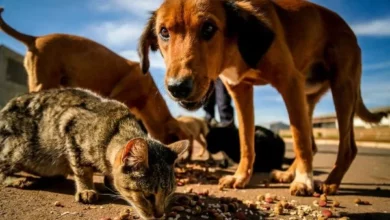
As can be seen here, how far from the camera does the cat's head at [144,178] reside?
246 centimetres

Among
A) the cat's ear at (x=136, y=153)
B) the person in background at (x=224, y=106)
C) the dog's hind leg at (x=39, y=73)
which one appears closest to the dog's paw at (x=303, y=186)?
the cat's ear at (x=136, y=153)

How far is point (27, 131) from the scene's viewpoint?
3387 millimetres

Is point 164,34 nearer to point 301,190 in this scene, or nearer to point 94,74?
point 301,190

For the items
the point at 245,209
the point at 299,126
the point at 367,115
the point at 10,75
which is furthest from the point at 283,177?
the point at 10,75

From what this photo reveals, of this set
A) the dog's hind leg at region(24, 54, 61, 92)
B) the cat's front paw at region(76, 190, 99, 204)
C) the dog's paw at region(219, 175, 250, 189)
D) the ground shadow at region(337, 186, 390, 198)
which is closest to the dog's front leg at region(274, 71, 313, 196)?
the ground shadow at region(337, 186, 390, 198)

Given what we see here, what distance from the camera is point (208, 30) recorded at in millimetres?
3135

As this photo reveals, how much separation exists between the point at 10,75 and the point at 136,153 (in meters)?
11.0

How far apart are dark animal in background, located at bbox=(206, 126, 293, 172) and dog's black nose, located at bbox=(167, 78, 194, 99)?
353cm

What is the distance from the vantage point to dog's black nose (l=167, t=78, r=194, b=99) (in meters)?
2.66

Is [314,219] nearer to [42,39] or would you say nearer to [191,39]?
[191,39]

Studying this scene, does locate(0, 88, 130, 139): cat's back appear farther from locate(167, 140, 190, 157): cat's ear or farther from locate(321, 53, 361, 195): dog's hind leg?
locate(321, 53, 361, 195): dog's hind leg

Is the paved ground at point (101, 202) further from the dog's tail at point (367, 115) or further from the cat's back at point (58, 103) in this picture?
the dog's tail at point (367, 115)

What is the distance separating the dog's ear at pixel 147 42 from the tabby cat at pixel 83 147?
78 cm

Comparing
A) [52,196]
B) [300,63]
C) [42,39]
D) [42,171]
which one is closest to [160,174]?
[52,196]
